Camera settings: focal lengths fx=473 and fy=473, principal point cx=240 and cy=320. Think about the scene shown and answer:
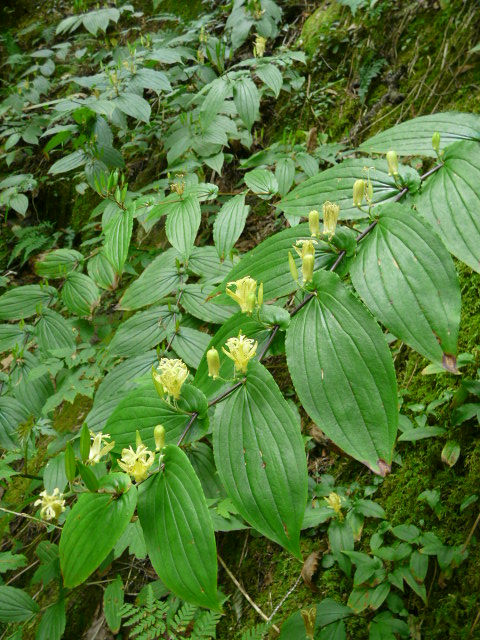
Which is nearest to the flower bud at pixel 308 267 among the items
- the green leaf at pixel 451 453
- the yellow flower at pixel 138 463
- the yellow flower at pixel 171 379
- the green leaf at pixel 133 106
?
the yellow flower at pixel 171 379

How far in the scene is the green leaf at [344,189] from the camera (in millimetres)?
802

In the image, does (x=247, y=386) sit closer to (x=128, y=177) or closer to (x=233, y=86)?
(x=233, y=86)

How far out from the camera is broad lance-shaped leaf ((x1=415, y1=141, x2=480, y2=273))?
2.18 ft

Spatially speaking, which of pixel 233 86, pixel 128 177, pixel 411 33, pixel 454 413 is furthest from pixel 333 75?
pixel 454 413

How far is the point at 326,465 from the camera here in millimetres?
1622

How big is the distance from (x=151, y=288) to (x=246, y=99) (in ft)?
3.46

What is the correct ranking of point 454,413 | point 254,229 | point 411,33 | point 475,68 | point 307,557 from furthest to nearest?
point 254,229
point 411,33
point 475,68
point 307,557
point 454,413

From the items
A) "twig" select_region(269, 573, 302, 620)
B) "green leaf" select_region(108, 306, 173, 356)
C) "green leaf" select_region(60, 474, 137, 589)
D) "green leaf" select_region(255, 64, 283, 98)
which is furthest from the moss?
"green leaf" select_region(60, 474, 137, 589)

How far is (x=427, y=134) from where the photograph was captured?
826 millimetres

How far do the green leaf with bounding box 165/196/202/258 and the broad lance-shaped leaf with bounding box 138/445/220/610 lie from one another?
86cm

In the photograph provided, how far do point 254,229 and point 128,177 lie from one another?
126 cm

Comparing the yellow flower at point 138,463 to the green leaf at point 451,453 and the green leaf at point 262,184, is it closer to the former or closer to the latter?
the green leaf at point 451,453

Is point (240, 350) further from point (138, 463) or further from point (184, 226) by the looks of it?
point (184, 226)

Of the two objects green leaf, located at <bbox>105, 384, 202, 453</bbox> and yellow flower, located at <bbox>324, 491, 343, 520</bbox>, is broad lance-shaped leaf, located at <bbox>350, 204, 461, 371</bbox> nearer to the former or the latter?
green leaf, located at <bbox>105, 384, 202, 453</bbox>
